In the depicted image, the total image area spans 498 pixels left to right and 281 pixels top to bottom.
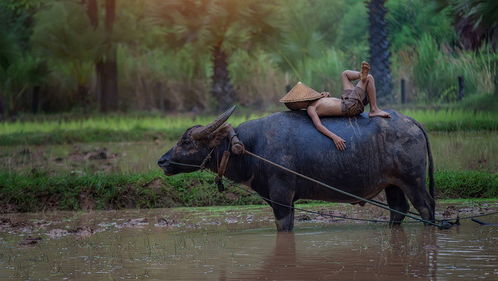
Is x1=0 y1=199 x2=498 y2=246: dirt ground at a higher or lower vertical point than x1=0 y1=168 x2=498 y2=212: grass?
lower

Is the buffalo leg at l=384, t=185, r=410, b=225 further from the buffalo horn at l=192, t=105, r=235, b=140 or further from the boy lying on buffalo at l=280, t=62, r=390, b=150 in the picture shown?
the buffalo horn at l=192, t=105, r=235, b=140

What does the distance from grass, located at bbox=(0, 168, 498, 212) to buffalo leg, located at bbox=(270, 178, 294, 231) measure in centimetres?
237

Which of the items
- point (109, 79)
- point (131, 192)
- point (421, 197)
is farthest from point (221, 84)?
point (421, 197)

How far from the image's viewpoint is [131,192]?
1120 cm

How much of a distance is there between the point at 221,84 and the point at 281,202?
15.8 metres

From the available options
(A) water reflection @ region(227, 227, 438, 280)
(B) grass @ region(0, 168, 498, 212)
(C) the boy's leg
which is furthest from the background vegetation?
(A) water reflection @ region(227, 227, 438, 280)

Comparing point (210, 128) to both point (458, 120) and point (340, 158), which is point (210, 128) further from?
point (458, 120)

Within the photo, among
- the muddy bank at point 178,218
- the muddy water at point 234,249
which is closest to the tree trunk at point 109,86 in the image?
the muddy bank at point 178,218

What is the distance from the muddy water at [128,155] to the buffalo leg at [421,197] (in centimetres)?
361

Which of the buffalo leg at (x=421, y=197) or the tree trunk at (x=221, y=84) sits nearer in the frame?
the buffalo leg at (x=421, y=197)

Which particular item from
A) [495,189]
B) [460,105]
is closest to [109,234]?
[495,189]

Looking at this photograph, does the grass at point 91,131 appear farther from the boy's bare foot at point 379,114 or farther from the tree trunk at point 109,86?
the boy's bare foot at point 379,114

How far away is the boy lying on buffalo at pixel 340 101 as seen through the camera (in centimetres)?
879

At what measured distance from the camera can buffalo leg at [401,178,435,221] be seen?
8.79 meters
